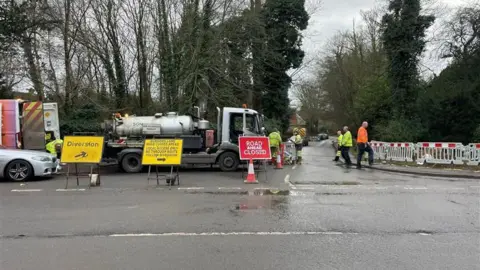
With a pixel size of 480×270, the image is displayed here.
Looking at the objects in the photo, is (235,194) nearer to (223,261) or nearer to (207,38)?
(223,261)

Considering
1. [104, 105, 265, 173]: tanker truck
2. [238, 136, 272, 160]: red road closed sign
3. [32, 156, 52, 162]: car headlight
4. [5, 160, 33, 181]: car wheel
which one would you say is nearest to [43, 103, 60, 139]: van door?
[104, 105, 265, 173]: tanker truck

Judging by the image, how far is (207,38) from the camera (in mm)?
25578

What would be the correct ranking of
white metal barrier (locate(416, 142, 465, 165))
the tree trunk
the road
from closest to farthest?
the road
white metal barrier (locate(416, 142, 465, 165))
the tree trunk

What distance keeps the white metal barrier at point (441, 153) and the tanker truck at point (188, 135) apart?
25.1ft

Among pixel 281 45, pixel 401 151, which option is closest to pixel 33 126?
pixel 401 151

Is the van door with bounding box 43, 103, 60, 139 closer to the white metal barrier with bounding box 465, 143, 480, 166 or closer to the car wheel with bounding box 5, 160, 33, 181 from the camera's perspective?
the car wheel with bounding box 5, 160, 33, 181

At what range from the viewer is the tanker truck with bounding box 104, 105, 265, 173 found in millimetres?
16766

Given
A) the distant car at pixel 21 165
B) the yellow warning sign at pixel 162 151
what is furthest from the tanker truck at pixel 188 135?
the yellow warning sign at pixel 162 151

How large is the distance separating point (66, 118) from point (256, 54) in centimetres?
1414

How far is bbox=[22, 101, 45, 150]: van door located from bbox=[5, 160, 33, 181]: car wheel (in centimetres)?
344

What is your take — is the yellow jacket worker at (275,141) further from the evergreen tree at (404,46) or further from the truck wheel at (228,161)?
the evergreen tree at (404,46)

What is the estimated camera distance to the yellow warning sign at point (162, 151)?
41.5ft

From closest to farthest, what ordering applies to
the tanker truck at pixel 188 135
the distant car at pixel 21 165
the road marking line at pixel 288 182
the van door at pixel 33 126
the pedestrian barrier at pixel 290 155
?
the road marking line at pixel 288 182
the distant car at pixel 21 165
the van door at pixel 33 126
the tanker truck at pixel 188 135
the pedestrian barrier at pixel 290 155

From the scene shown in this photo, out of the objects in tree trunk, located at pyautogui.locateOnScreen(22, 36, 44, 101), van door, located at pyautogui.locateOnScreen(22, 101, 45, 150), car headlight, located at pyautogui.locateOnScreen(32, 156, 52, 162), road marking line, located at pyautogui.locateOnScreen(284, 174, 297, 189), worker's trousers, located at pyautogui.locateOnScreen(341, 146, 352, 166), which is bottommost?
road marking line, located at pyautogui.locateOnScreen(284, 174, 297, 189)
